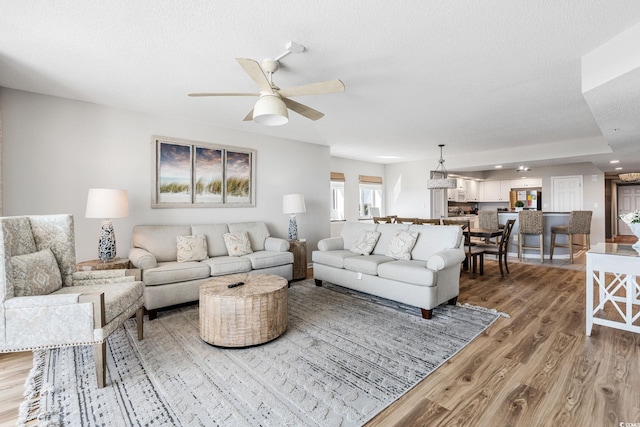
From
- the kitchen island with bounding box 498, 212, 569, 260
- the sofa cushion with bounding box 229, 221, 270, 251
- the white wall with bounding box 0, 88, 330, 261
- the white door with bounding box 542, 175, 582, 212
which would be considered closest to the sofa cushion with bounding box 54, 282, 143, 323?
the white wall with bounding box 0, 88, 330, 261

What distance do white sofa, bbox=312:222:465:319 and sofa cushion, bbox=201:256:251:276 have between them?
42.0 inches

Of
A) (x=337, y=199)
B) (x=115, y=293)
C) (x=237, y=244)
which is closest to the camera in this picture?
(x=115, y=293)

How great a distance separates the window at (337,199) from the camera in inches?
309

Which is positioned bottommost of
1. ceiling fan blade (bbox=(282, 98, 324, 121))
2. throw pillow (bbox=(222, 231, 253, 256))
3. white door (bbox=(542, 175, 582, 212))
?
throw pillow (bbox=(222, 231, 253, 256))

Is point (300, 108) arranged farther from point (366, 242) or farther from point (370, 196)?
point (370, 196)

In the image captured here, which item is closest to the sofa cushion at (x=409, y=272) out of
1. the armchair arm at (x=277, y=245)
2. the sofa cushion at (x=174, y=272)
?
the armchair arm at (x=277, y=245)

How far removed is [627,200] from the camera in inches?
408

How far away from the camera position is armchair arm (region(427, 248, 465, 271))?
3.15m

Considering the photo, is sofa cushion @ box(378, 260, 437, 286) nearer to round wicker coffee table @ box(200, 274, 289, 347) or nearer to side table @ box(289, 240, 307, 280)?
round wicker coffee table @ box(200, 274, 289, 347)

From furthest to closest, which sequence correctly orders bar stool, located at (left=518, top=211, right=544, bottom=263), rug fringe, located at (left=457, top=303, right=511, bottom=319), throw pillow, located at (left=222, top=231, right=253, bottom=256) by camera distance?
bar stool, located at (left=518, top=211, right=544, bottom=263) → throw pillow, located at (left=222, top=231, right=253, bottom=256) → rug fringe, located at (left=457, top=303, right=511, bottom=319)

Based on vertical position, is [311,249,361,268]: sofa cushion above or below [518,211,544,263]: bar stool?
below

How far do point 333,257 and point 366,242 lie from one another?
541 mm

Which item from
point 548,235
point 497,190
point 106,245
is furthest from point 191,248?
point 497,190

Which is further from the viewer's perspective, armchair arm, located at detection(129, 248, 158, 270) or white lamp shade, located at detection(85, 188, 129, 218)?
armchair arm, located at detection(129, 248, 158, 270)
